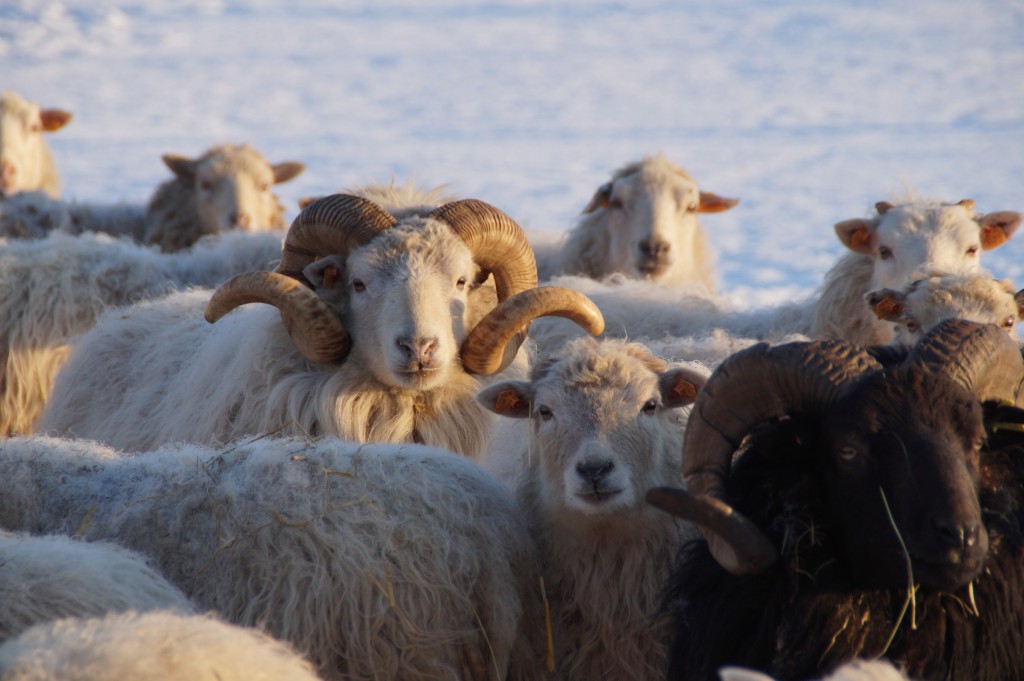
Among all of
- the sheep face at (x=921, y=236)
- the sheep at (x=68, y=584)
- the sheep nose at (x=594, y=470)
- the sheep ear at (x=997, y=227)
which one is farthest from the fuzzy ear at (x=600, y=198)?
the sheep at (x=68, y=584)

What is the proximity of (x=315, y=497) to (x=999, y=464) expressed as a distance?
7.32 feet

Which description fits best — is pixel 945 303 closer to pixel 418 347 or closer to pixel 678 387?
pixel 678 387

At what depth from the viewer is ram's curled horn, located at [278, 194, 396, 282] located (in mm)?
6145

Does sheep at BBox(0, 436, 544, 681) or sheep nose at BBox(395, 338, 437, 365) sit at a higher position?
sheep nose at BBox(395, 338, 437, 365)

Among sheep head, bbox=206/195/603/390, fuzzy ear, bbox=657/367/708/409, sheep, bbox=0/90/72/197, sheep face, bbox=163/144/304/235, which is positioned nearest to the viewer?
fuzzy ear, bbox=657/367/708/409

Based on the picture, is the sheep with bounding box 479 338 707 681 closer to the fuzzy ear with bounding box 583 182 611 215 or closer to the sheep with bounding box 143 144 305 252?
the fuzzy ear with bounding box 583 182 611 215

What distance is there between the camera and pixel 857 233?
7719 millimetres

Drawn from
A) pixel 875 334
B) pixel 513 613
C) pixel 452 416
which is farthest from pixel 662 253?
pixel 513 613

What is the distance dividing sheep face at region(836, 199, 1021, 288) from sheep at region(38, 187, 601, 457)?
223cm

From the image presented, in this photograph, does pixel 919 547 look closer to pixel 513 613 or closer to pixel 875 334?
pixel 513 613

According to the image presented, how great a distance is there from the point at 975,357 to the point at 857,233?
3.80 meters

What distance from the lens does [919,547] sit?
364cm

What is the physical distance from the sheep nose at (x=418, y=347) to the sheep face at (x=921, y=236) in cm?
301

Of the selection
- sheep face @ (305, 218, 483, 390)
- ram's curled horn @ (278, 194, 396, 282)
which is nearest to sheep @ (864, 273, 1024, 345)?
sheep face @ (305, 218, 483, 390)
